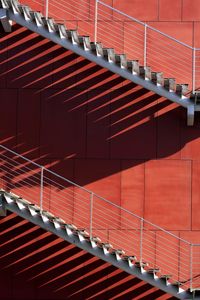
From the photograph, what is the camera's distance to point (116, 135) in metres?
20.2

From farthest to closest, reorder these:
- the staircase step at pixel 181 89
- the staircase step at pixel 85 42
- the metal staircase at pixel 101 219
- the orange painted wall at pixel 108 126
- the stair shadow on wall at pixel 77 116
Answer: the stair shadow on wall at pixel 77 116, the orange painted wall at pixel 108 126, the metal staircase at pixel 101 219, the staircase step at pixel 181 89, the staircase step at pixel 85 42

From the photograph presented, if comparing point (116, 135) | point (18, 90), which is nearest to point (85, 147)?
point (116, 135)

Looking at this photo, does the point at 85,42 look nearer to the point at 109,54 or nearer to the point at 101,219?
the point at 109,54

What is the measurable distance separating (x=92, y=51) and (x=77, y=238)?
3850 millimetres

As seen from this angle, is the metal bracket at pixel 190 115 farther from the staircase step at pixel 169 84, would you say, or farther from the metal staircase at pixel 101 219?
the metal staircase at pixel 101 219

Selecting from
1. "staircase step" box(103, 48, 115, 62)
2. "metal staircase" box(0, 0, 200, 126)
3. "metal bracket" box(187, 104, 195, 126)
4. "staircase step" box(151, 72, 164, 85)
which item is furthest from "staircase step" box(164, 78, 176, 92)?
"staircase step" box(103, 48, 115, 62)

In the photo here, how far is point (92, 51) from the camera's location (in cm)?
1878

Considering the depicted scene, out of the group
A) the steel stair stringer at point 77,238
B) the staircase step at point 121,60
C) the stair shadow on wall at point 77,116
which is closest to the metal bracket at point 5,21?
the stair shadow on wall at point 77,116

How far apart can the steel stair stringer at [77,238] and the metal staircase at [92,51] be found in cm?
331

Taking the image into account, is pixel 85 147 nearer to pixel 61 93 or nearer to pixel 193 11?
pixel 61 93

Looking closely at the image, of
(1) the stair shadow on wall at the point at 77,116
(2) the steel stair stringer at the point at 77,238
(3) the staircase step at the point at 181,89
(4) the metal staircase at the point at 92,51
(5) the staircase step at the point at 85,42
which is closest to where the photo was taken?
(2) the steel stair stringer at the point at 77,238

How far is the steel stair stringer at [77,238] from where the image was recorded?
1788 cm

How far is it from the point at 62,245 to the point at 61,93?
3376 millimetres

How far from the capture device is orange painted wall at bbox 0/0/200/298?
65.9ft
